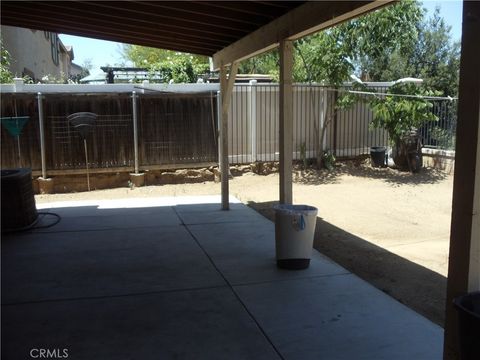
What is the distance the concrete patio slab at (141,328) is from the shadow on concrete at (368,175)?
711 cm

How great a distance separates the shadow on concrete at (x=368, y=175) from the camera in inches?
422

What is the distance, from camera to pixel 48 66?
20.9 meters

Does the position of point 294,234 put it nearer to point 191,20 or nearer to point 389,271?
point 389,271

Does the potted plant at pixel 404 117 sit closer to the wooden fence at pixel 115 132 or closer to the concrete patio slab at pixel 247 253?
the wooden fence at pixel 115 132

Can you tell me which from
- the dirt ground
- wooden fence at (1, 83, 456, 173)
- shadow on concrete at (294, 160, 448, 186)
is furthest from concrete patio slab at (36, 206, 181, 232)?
shadow on concrete at (294, 160, 448, 186)

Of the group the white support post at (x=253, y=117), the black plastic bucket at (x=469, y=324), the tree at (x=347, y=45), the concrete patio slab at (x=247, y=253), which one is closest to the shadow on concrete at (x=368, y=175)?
the tree at (x=347, y=45)

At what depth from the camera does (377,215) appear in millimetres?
7945

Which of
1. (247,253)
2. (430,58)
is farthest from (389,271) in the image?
(430,58)

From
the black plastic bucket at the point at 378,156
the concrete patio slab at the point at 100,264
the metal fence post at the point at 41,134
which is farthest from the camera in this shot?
the black plastic bucket at the point at 378,156

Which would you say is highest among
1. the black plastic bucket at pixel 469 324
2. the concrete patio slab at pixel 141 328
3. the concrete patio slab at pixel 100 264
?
the black plastic bucket at pixel 469 324

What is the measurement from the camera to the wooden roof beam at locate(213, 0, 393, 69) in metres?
3.75

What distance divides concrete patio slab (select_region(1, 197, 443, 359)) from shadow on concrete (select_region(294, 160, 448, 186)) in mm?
4933

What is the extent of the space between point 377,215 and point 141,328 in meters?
5.41

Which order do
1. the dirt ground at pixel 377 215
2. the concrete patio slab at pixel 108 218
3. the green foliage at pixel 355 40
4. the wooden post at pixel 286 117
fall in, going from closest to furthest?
the dirt ground at pixel 377 215, the wooden post at pixel 286 117, the concrete patio slab at pixel 108 218, the green foliage at pixel 355 40
